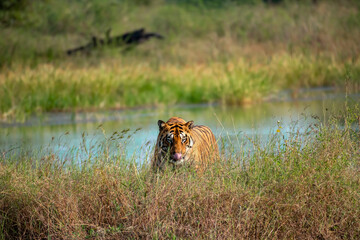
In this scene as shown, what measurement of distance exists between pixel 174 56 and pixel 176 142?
19.6 m

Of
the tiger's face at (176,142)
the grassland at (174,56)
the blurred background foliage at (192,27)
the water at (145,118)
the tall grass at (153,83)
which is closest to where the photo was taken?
the tiger's face at (176,142)

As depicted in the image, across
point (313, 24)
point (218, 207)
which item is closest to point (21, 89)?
point (218, 207)

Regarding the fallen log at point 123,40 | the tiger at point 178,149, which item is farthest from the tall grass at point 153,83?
the tiger at point 178,149

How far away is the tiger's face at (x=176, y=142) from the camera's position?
21.3 feet

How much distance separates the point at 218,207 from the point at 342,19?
76.0 feet

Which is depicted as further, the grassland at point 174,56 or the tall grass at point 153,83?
the grassland at point 174,56

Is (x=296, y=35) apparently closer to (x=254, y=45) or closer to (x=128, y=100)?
(x=254, y=45)

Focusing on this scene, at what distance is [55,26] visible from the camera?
104 ft

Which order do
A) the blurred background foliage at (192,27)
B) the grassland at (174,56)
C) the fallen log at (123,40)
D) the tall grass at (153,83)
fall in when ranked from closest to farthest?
the tall grass at (153,83), the grassland at (174,56), the blurred background foliage at (192,27), the fallen log at (123,40)

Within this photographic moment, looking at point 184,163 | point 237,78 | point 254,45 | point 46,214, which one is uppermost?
point 254,45

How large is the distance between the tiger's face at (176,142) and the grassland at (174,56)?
5.53m

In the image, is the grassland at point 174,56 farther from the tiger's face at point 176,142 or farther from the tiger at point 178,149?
the tiger's face at point 176,142

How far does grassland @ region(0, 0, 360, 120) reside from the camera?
17484 mm

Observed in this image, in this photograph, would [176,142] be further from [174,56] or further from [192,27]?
[192,27]
